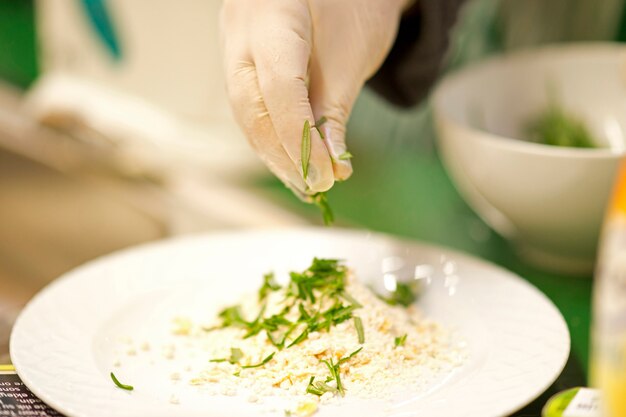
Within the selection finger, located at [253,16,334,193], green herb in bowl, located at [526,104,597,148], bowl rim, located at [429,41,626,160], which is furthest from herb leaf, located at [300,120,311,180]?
green herb in bowl, located at [526,104,597,148]

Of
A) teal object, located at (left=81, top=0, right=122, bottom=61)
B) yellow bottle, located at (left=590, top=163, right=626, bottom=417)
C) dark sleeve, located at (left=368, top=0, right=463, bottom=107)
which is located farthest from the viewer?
teal object, located at (left=81, top=0, right=122, bottom=61)

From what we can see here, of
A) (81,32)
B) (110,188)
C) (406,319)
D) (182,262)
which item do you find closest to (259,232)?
(182,262)

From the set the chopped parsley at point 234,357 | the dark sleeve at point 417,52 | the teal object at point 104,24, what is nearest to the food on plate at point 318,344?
the chopped parsley at point 234,357

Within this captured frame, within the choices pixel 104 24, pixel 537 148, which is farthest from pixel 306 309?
pixel 104 24

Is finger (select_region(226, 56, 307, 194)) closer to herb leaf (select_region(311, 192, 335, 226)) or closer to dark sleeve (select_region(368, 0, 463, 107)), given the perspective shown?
herb leaf (select_region(311, 192, 335, 226))

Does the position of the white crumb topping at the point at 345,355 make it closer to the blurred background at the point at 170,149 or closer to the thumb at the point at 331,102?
the thumb at the point at 331,102

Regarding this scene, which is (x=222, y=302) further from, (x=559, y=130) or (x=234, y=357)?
(x=559, y=130)
